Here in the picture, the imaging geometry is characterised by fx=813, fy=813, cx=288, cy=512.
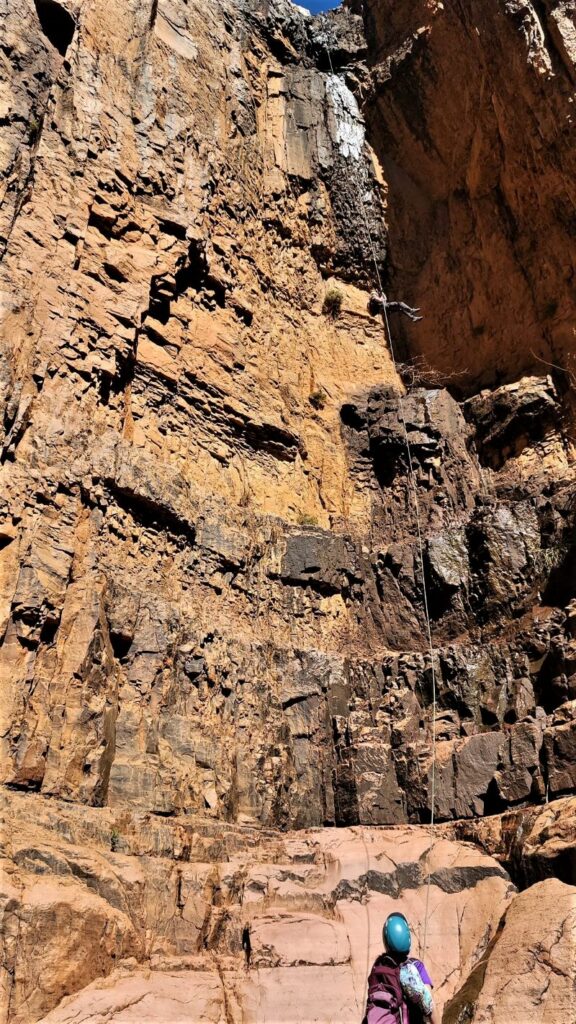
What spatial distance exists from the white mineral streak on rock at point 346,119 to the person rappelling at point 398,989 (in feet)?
56.6

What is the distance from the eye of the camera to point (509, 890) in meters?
9.10

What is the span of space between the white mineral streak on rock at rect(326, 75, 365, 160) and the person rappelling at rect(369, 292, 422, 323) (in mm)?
3349

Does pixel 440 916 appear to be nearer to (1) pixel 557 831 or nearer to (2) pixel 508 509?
(1) pixel 557 831

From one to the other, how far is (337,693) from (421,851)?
2810mm

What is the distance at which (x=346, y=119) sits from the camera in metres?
18.9

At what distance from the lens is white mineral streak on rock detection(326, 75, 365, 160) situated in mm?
18578

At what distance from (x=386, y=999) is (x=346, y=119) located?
18.6m

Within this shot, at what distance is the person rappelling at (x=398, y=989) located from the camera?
4.66 metres

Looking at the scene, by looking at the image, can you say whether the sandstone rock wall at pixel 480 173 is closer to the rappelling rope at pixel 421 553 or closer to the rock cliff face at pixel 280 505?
the rock cliff face at pixel 280 505

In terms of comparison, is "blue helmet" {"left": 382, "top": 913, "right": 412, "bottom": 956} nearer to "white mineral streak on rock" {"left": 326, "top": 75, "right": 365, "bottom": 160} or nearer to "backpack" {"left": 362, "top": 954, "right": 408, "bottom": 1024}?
"backpack" {"left": 362, "top": 954, "right": 408, "bottom": 1024}

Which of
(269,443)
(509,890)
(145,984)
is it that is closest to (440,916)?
(509,890)

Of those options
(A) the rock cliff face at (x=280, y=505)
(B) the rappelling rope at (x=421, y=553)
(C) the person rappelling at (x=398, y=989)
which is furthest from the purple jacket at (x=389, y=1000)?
(B) the rappelling rope at (x=421, y=553)

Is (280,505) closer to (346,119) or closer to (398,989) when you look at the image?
(346,119)

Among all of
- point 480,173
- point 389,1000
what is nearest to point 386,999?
point 389,1000
